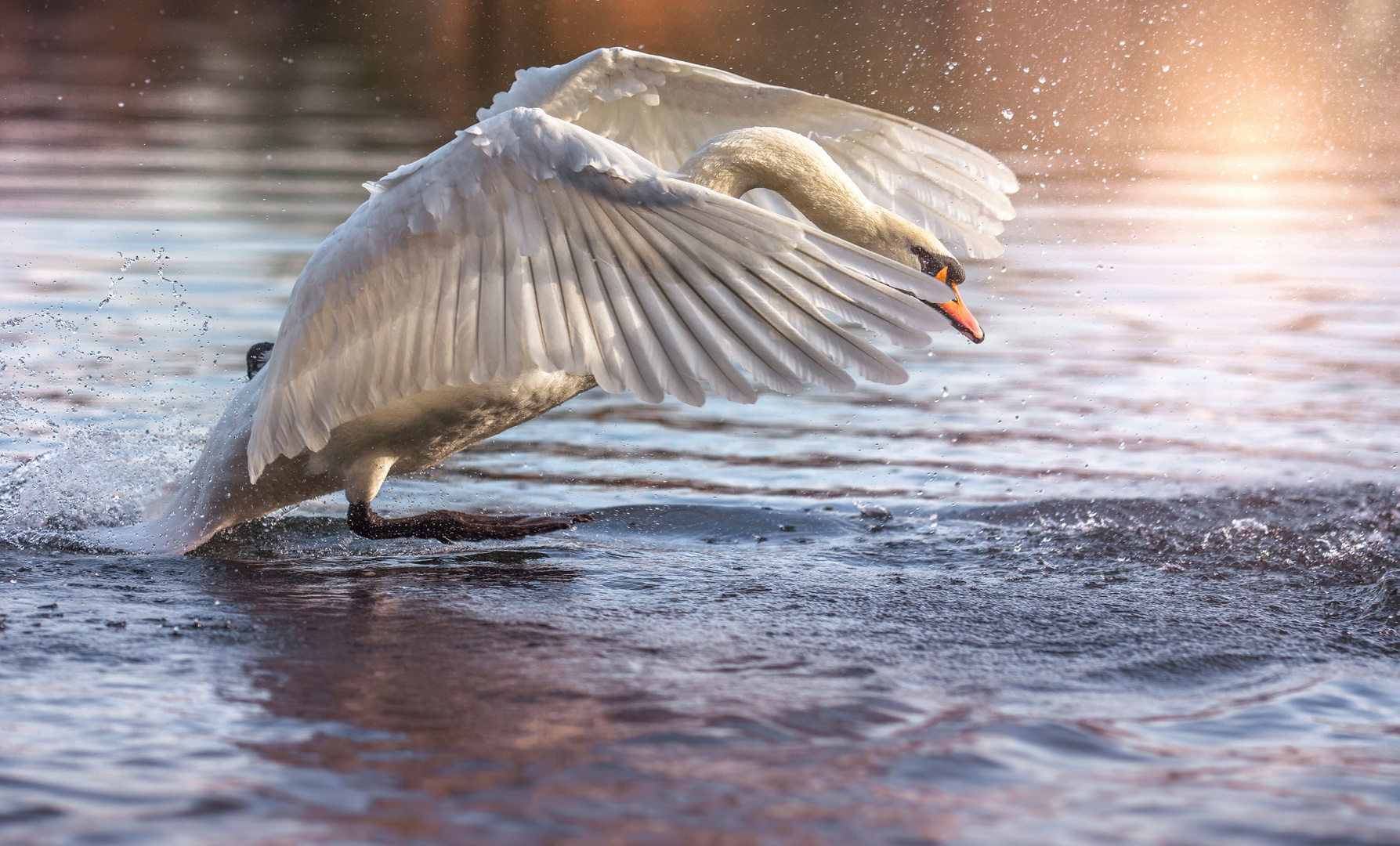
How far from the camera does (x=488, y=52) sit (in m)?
25.2

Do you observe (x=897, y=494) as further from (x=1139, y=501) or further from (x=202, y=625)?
(x=202, y=625)

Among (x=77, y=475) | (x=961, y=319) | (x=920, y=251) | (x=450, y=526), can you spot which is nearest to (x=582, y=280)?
(x=961, y=319)

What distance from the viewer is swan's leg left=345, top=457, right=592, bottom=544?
219 inches

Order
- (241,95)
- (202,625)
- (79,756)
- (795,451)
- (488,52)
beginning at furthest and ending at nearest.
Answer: (488,52), (241,95), (795,451), (202,625), (79,756)

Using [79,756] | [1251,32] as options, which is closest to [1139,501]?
[79,756]

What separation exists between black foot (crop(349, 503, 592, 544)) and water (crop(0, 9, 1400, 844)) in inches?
5.5

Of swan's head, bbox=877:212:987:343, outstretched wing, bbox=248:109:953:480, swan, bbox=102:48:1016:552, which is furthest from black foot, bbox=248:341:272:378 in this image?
swan's head, bbox=877:212:987:343

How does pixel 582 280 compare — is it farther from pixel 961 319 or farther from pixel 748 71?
pixel 748 71

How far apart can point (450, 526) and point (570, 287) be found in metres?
1.57

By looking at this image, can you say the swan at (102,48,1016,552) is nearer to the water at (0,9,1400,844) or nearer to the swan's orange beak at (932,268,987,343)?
the swan's orange beak at (932,268,987,343)

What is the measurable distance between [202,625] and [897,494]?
334 cm

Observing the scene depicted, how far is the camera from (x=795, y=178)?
5352 mm

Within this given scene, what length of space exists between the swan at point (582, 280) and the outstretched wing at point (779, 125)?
10 mm

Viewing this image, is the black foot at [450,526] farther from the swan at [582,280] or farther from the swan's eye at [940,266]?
the swan's eye at [940,266]
